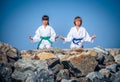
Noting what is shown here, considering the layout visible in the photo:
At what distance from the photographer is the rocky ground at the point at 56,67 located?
4.86 metres

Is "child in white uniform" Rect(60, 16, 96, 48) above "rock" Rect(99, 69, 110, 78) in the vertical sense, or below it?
above

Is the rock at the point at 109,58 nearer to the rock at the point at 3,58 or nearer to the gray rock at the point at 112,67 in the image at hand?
the gray rock at the point at 112,67

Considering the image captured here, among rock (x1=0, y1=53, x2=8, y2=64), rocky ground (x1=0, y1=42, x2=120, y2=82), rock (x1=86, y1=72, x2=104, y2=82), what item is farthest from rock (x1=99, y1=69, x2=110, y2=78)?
rock (x1=0, y1=53, x2=8, y2=64)

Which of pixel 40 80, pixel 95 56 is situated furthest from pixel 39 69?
pixel 95 56

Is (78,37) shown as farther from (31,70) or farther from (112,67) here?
(31,70)

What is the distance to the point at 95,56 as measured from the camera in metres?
5.48

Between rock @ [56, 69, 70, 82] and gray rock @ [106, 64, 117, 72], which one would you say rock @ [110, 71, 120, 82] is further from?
rock @ [56, 69, 70, 82]

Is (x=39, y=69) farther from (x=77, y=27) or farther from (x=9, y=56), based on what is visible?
(x=77, y=27)

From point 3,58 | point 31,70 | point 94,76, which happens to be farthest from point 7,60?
point 94,76

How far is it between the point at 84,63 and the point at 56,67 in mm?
533

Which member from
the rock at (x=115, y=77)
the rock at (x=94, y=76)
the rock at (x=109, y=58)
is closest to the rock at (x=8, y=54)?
the rock at (x=94, y=76)

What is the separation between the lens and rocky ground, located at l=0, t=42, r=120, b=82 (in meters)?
4.86


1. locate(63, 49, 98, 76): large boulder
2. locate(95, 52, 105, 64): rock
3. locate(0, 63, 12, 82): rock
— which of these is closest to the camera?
locate(0, 63, 12, 82): rock

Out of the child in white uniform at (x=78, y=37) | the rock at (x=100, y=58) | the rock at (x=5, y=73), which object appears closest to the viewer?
the rock at (x=5, y=73)
